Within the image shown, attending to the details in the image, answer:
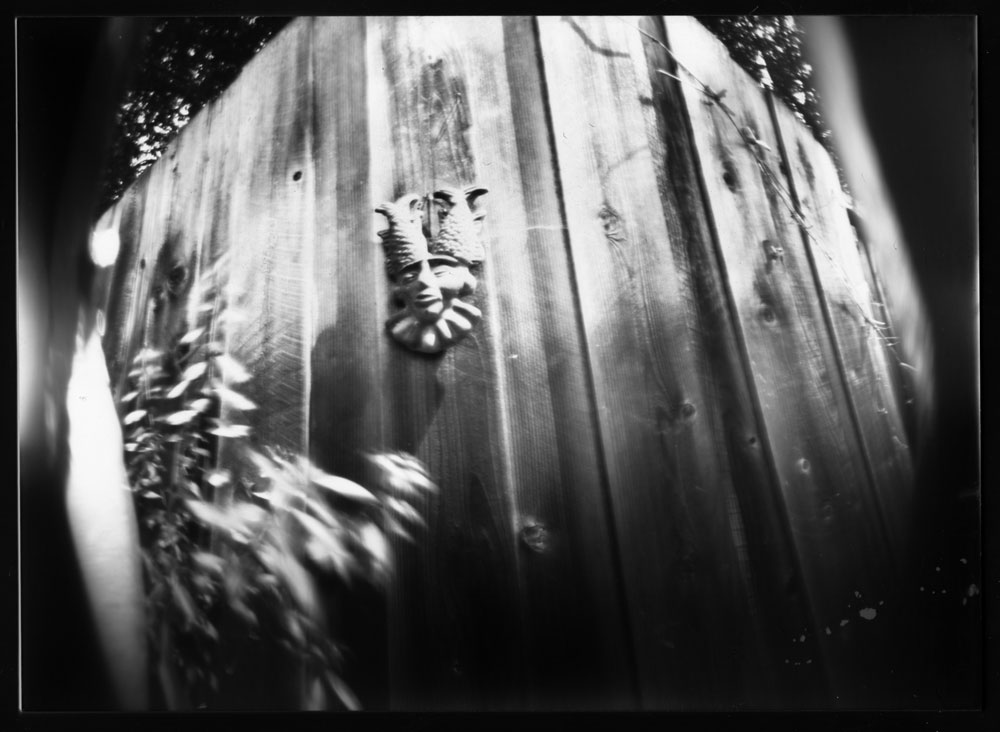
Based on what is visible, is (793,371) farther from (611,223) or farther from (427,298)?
(427,298)

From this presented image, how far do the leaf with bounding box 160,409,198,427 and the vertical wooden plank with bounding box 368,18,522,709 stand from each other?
316mm

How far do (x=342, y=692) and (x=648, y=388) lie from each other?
27.2 inches

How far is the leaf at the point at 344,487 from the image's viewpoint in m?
1.21

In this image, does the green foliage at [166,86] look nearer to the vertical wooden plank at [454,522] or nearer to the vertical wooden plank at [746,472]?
the vertical wooden plank at [454,522]

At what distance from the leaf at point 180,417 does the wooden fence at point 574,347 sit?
110mm

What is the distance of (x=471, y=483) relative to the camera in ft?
3.98

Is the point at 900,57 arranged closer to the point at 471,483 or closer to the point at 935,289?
the point at 935,289

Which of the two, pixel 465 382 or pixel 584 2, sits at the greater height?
pixel 584 2

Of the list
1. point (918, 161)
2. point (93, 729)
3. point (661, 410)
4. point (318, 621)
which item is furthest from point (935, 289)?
point (93, 729)

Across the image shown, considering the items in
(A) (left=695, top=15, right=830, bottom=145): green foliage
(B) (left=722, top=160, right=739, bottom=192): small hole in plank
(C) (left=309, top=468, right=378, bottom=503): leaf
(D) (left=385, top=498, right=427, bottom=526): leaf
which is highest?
(A) (left=695, top=15, right=830, bottom=145): green foliage

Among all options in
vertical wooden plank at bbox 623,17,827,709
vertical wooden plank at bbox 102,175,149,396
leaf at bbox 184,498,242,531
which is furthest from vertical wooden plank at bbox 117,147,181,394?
vertical wooden plank at bbox 623,17,827,709

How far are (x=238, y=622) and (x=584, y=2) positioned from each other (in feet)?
3.83

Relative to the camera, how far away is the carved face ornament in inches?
47.9

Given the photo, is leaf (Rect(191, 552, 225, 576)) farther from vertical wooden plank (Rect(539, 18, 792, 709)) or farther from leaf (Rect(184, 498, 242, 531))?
vertical wooden plank (Rect(539, 18, 792, 709))
